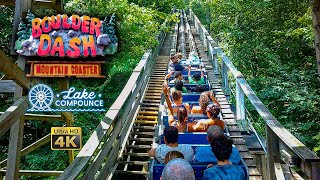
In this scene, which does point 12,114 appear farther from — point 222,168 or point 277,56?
point 277,56

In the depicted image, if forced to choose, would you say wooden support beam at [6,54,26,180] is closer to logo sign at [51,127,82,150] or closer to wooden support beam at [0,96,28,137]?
wooden support beam at [0,96,28,137]

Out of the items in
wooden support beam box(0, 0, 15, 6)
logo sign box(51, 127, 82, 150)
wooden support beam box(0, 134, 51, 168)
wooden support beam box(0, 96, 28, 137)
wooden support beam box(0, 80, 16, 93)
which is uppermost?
wooden support beam box(0, 0, 15, 6)

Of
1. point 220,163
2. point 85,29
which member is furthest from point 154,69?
point 220,163

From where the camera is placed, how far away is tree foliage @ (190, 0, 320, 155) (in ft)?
31.3

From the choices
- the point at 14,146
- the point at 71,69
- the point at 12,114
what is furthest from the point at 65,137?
the point at 12,114

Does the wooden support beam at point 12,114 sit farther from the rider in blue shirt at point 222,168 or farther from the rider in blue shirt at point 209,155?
the rider in blue shirt at point 222,168

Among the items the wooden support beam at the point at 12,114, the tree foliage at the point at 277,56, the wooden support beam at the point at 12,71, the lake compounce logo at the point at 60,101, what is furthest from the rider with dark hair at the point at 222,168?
the tree foliage at the point at 277,56

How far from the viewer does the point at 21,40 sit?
576 cm

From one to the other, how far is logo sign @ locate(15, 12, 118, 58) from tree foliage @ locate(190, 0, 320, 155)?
226 inches

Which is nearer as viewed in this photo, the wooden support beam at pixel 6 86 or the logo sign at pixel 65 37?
the wooden support beam at pixel 6 86

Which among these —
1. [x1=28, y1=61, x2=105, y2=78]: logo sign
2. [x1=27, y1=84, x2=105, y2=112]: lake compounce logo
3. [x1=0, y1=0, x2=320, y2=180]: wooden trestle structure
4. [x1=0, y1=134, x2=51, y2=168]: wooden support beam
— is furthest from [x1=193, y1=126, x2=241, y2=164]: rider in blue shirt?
[x1=0, y1=134, x2=51, y2=168]: wooden support beam

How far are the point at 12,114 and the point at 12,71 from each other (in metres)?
0.60

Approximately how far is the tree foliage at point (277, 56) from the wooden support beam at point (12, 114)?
7.02m

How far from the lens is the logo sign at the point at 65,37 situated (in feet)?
18.9
